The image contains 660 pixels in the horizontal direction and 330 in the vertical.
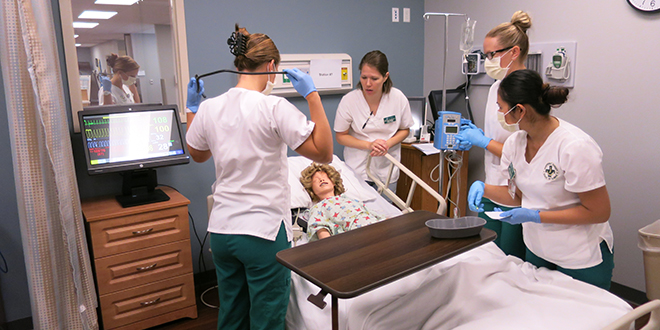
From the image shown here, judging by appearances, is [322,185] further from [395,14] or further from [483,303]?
[395,14]

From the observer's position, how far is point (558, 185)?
1.69m

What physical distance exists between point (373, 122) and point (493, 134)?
2.67 feet

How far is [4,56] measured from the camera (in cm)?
176

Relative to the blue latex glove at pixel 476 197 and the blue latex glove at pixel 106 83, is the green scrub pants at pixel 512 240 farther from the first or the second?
the blue latex glove at pixel 106 83

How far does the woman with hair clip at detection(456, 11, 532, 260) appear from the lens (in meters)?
2.10

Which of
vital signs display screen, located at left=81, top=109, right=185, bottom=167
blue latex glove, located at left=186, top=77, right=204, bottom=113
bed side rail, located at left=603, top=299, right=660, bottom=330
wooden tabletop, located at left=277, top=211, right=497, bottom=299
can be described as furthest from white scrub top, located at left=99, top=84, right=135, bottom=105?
bed side rail, located at left=603, top=299, right=660, bottom=330

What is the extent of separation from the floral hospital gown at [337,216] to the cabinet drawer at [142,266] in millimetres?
762

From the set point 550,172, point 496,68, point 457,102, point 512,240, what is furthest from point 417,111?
point 550,172

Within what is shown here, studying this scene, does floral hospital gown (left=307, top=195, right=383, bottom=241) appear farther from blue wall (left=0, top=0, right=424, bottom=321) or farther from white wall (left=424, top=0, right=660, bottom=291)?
white wall (left=424, top=0, right=660, bottom=291)

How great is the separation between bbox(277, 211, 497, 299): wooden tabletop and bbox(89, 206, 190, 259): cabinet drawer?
1.27 meters

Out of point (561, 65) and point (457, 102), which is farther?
point (457, 102)

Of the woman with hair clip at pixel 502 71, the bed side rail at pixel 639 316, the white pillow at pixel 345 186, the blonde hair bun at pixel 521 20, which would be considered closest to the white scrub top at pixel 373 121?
the white pillow at pixel 345 186

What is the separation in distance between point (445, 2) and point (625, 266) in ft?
7.76

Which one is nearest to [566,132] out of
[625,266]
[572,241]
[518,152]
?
[518,152]
